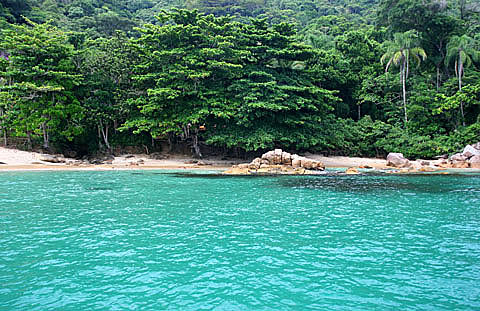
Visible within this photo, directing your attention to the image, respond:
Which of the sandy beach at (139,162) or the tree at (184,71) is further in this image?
the tree at (184,71)

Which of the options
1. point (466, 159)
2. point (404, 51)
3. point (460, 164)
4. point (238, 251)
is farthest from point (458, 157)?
point (238, 251)

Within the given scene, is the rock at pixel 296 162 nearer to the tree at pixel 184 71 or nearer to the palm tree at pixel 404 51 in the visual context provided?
the tree at pixel 184 71

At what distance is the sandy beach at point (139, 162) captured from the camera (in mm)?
26750

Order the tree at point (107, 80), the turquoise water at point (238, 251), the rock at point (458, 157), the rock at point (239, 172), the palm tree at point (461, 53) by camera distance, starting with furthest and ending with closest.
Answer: the palm tree at point (461, 53) → the tree at point (107, 80) → the rock at point (458, 157) → the rock at point (239, 172) → the turquoise water at point (238, 251)

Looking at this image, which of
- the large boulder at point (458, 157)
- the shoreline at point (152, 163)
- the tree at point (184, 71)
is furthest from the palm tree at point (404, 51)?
the tree at point (184, 71)

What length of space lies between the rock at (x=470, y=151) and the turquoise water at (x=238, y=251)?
16942 mm

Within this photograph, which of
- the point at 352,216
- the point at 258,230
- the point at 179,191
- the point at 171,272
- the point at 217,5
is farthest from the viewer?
the point at 217,5

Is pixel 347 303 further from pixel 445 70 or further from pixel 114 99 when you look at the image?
pixel 445 70

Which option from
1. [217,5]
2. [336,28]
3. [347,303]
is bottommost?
[347,303]

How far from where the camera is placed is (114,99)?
3272cm

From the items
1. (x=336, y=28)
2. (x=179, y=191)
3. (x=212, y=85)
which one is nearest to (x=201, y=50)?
(x=212, y=85)

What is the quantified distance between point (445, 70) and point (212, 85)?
89.6 feet

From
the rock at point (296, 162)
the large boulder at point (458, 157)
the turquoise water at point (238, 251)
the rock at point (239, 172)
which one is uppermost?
the large boulder at point (458, 157)

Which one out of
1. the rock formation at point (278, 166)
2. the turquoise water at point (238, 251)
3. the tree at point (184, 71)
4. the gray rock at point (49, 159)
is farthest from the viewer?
the tree at point (184, 71)
